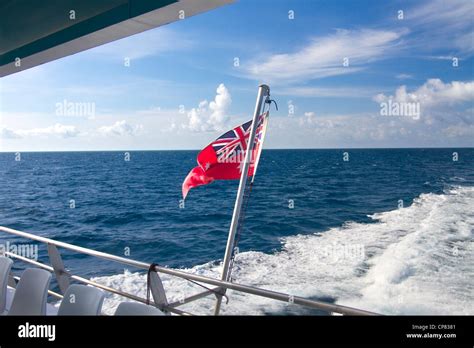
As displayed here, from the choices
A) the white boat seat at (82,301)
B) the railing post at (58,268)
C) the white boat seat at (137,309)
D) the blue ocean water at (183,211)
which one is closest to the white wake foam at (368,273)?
the blue ocean water at (183,211)

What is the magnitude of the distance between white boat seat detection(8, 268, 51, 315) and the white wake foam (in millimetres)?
3459

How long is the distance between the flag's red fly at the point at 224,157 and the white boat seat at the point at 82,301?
1.92 metres

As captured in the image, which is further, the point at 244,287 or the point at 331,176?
the point at 331,176

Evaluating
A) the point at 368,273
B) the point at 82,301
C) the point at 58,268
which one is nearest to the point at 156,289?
the point at 82,301

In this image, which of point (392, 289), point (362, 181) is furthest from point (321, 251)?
point (362, 181)

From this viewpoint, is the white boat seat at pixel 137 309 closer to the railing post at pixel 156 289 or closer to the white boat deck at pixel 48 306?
the railing post at pixel 156 289

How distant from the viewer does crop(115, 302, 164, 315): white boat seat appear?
4.56 ft

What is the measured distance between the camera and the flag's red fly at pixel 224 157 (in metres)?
3.63

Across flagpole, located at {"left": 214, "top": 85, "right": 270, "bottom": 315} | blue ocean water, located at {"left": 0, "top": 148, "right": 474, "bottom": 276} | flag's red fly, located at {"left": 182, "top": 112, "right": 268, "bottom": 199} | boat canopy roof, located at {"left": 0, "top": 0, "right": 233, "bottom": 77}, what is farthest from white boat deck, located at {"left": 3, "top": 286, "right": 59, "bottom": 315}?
blue ocean water, located at {"left": 0, "top": 148, "right": 474, "bottom": 276}

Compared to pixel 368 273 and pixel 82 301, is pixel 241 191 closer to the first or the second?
pixel 82 301
